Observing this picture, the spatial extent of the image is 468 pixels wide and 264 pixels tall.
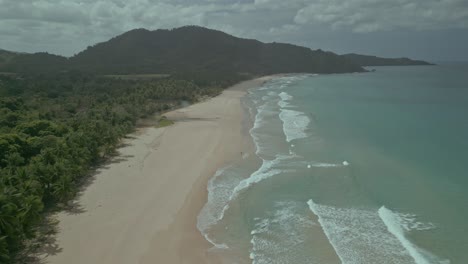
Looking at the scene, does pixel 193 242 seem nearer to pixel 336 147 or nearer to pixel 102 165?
pixel 102 165

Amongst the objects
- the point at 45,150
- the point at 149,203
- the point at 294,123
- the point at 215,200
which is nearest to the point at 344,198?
the point at 215,200

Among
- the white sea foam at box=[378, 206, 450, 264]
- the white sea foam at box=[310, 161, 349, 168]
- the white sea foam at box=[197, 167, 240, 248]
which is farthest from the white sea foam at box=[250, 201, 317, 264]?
the white sea foam at box=[310, 161, 349, 168]

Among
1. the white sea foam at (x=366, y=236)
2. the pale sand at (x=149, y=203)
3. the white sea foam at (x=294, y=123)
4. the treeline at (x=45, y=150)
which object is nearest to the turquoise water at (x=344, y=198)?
the white sea foam at (x=366, y=236)

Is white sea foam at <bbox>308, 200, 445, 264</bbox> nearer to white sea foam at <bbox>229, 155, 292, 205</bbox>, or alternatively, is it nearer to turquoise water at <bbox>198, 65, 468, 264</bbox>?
turquoise water at <bbox>198, 65, 468, 264</bbox>

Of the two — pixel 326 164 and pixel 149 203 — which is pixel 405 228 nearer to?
pixel 326 164

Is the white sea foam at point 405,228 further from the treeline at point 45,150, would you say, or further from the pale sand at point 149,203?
the treeline at point 45,150

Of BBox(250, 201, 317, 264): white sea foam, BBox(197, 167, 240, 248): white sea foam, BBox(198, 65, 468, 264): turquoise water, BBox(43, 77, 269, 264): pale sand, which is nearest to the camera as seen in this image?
BBox(250, 201, 317, 264): white sea foam
